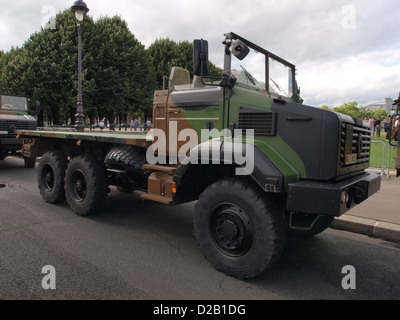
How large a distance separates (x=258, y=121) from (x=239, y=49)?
964 mm

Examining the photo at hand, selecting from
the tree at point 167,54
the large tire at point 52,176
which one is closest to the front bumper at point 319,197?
the large tire at point 52,176

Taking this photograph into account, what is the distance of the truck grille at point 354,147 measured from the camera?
10.3 ft

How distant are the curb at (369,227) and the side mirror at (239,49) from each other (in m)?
3.06

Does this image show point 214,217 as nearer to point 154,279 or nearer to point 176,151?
point 154,279

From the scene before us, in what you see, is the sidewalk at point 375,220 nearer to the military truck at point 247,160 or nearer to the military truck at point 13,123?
the military truck at point 247,160

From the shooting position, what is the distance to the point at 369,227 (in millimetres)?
4664

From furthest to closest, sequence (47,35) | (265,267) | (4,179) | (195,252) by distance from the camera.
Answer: (47,35)
(4,179)
(195,252)
(265,267)

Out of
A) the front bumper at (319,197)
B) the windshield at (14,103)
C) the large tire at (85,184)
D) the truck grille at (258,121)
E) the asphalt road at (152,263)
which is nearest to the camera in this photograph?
the front bumper at (319,197)

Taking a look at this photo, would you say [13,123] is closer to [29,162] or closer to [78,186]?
[29,162]

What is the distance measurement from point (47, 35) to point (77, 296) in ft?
96.8

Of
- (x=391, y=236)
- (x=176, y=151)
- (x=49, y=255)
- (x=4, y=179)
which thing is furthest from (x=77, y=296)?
(x=4, y=179)

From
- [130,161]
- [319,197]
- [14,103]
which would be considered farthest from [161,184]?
[14,103]

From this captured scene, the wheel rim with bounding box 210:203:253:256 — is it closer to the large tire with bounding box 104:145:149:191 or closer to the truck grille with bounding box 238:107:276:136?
the truck grille with bounding box 238:107:276:136

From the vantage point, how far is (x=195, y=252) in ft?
12.9
